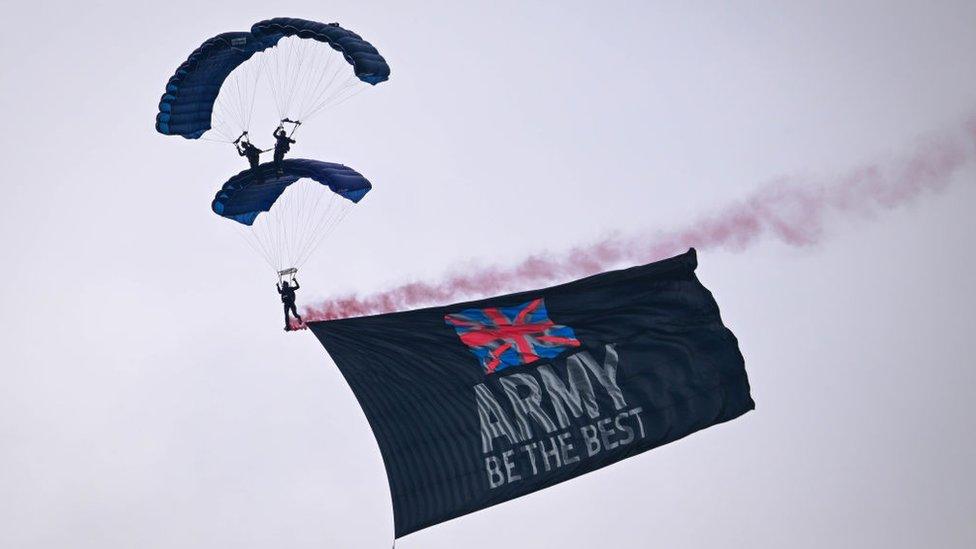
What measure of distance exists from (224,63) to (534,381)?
7.93 metres

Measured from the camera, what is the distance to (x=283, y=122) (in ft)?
91.7

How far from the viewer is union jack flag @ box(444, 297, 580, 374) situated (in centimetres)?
2342

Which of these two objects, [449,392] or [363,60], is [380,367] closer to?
[449,392]

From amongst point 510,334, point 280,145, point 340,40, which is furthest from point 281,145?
point 510,334

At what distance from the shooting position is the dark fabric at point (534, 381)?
22.5m

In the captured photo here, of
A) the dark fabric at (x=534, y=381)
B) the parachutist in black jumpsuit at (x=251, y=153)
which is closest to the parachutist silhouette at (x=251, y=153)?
the parachutist in black jumpsuit at (x=251, y=153)

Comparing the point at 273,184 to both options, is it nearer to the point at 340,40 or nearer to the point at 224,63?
the point at 224,63

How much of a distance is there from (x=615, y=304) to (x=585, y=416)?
169cm

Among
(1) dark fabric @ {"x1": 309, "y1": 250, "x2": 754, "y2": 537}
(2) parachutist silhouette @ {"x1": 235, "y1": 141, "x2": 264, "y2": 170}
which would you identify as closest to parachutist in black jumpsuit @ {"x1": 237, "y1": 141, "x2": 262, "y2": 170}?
(2) parachutist silhouette @ {"x1": 235, "y1": 141, "x2": 264, "y2": 170}

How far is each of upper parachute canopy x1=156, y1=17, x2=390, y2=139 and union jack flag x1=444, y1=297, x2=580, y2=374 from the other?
4.04 m

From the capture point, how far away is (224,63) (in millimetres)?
27734

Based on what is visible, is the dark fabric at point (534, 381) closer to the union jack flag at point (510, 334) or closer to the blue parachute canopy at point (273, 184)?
the union jack flag at point (510, 334)

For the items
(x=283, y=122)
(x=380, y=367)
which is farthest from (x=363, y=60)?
(x=380, y=367)

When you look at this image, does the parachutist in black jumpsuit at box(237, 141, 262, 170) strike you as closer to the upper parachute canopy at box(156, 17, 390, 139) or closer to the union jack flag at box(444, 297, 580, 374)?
the upper parachute canopy at box(156, 17, 390, 139)
